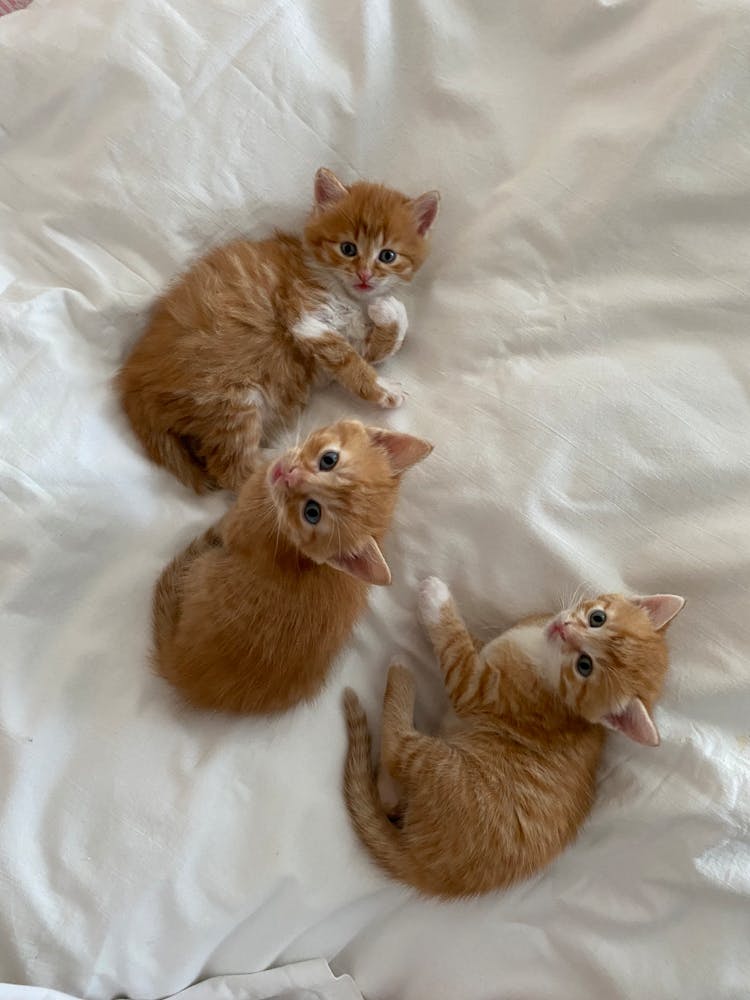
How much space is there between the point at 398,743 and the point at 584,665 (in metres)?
0.32

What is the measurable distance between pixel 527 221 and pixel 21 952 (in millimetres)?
1379

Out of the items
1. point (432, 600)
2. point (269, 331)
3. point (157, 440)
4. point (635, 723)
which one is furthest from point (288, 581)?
point (635, 723)

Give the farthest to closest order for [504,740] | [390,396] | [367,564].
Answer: [390,396]
[504,740]
[367,564]

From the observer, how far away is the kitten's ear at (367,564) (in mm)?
1066

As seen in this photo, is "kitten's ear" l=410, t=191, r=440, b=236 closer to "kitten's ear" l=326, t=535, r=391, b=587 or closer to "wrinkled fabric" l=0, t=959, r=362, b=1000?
"kitten's ear" l=326, t=535, r=391, b=587

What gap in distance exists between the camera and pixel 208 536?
1258mm

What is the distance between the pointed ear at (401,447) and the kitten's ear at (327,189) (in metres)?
0.46

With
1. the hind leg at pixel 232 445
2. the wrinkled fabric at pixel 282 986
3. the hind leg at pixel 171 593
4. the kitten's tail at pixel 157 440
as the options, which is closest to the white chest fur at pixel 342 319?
the hind leg at pixel 232 445

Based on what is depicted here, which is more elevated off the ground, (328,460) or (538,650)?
(328,460)

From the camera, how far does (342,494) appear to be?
1104mm

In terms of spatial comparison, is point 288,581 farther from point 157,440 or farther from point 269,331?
point 269,331

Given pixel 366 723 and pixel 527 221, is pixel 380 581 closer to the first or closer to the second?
pixel 366 723

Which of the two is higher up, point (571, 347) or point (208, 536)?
point (571, 347)

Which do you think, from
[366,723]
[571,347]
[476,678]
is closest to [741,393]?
[571,347]
